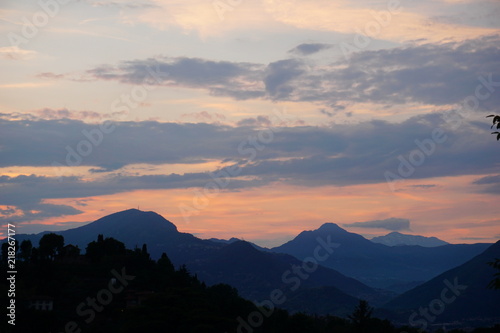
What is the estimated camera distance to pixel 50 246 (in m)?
156

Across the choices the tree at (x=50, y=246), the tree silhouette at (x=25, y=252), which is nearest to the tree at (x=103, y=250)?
the tree at (x=50, y=246)

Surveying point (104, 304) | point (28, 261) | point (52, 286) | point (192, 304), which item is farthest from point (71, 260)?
point (192, 304)

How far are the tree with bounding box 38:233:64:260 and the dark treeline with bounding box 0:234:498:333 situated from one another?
0.81ft

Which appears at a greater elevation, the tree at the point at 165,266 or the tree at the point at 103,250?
the tree at the point at 103,250

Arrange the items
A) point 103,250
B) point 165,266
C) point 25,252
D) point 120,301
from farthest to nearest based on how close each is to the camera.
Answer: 1. point 103,250
2. point 165,266
3. point 25,252
4. point 120,301

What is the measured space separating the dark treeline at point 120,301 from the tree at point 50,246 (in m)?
0.25

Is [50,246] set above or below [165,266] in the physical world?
above

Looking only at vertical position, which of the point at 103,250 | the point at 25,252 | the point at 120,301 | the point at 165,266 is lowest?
the point at 120,301

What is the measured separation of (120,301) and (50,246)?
40.2 metres

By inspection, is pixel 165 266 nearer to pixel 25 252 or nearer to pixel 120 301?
pixel 120 301

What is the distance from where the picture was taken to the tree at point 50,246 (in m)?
154

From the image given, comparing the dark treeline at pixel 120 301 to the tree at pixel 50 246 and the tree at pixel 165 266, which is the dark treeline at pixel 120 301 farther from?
the tree at pixel 50 246

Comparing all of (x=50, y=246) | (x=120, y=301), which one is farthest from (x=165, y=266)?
(x=120, y=301)

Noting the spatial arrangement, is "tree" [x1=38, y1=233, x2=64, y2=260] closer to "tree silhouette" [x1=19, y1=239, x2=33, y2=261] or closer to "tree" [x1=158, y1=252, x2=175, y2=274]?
"tree silhouette" [x1=19, y1=239, x2=33, y2=261]
